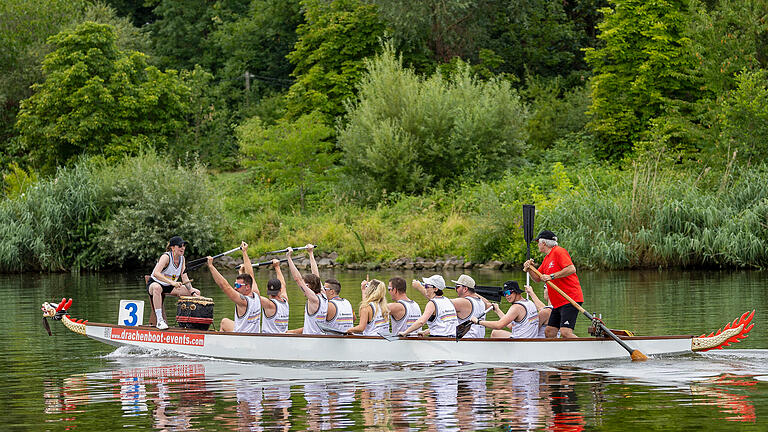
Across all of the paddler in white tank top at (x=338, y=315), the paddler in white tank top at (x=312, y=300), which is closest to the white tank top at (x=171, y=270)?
the paddler in white tank top at (x=312, y=300)

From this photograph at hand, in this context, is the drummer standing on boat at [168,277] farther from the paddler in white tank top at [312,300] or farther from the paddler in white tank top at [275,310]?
the paddler in white tank top at [312,300]

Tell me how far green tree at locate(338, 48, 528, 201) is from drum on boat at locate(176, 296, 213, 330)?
92.6 ft

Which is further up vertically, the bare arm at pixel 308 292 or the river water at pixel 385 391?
the bare arm at pixel 308 292

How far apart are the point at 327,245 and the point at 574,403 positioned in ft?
106

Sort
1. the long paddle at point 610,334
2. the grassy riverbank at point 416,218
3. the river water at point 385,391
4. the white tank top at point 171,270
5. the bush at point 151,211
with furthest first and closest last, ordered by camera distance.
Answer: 1. the bush at point 151,211
2. the grassy riverbank at point 416,218
3. the white tank top at point 171,270
4. the long paddle at point 610,334
5. the river water at point 385,391

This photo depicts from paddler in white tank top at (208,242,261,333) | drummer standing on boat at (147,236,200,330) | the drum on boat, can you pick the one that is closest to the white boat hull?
the drum on boat

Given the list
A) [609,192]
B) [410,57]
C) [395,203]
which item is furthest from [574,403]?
[410,57]

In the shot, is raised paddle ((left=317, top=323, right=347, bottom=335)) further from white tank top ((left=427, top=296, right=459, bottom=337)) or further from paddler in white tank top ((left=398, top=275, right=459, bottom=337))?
white tank top ((left=427, top=296, right=459, bottom=337))

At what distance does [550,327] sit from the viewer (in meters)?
19.0

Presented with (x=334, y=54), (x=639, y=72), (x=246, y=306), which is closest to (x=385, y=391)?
(x=246, y=306)

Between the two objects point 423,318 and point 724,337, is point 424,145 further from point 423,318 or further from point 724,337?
point 724,337

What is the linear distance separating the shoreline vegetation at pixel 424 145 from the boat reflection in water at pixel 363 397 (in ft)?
69.7

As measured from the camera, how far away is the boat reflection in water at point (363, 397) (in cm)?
1388

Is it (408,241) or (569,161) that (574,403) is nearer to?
(408,241)
